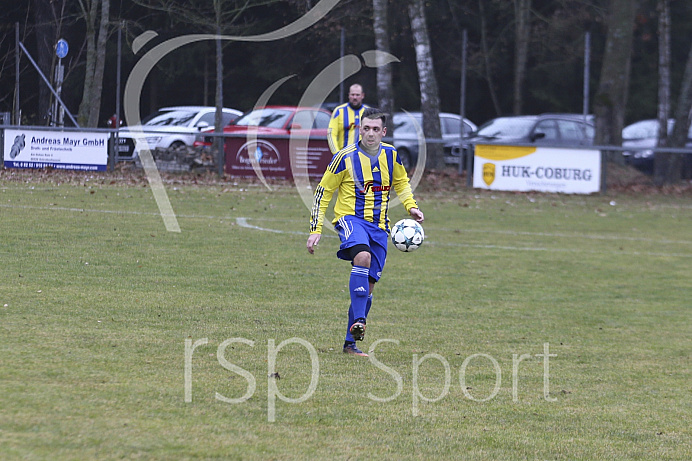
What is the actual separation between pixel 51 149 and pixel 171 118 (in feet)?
19.6

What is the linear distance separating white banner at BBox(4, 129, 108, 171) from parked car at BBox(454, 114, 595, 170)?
9.61 metres

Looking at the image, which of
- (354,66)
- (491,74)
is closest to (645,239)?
(354,66)

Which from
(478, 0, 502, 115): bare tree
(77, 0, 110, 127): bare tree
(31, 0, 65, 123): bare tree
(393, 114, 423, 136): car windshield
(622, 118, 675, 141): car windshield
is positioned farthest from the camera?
(478, 0, 502, 115): bare tree

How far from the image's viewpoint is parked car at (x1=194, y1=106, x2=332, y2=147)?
22.2m

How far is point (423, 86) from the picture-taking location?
25625 millimetres

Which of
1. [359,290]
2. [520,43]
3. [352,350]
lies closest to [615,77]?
[520,43]

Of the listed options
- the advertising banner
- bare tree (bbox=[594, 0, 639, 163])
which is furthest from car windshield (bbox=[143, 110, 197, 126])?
bare tree (bbox=[594, 0, 639, 163])

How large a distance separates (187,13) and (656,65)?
21.6 meters

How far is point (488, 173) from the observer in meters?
21.9

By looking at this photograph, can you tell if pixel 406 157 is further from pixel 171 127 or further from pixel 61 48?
pixel 61 48

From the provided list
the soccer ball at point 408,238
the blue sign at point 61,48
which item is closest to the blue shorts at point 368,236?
the soccer ball at point 408,238

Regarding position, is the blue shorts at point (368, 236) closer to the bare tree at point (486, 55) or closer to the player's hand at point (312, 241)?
the player's hand at point (312, 241)

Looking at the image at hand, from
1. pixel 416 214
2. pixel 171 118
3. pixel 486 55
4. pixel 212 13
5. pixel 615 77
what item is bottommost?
pixel 416 214

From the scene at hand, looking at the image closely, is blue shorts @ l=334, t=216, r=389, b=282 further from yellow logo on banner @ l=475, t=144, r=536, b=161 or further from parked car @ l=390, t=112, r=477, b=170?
parked car @ l=390, t=112, r=477, b=170
